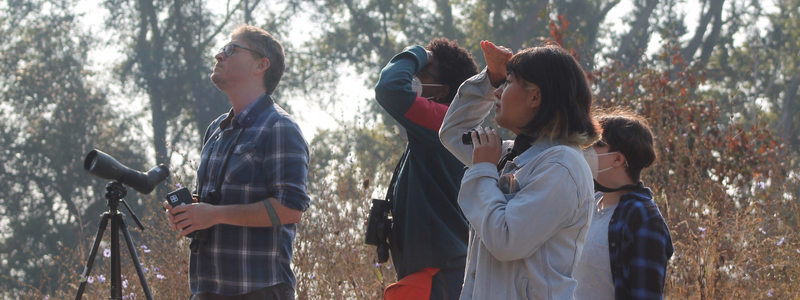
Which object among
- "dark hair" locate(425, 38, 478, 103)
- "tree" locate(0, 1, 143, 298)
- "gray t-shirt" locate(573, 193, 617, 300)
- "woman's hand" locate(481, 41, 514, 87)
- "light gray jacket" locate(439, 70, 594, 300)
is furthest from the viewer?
"tree" locate(0, 1, 143, 298)

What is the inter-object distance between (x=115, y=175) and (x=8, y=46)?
20204mm

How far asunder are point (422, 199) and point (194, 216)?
31.4 inches

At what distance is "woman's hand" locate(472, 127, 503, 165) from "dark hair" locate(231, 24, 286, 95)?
138cm

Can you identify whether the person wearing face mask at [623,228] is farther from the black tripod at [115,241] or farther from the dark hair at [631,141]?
the black tripod at [115,241]

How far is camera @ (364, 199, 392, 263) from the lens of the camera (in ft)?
7.87

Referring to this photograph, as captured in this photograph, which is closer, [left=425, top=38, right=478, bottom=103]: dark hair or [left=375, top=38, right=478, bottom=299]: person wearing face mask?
[left=375, top=38, right=478, bottom=299]: person wearing face mask

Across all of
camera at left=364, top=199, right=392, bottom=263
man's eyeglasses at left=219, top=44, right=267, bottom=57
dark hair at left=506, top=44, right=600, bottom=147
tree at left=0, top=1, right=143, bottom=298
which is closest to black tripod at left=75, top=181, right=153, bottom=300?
man's eyeglasses at left=219, top=44, right=267, bottom=57

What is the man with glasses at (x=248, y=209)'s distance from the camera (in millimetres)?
2363

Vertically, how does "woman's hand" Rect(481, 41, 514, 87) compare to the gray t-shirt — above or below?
above

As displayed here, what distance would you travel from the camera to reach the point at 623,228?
2199 mm

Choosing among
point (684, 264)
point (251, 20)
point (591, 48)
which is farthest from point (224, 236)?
point (251, 20)

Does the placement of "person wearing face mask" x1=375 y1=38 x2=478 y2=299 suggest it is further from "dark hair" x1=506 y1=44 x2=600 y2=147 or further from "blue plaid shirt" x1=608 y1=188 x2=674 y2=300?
"dark hair" x1=506 y1=44 x2=600 y2=147

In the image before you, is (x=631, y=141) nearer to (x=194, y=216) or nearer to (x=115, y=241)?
(x=194, y=216)

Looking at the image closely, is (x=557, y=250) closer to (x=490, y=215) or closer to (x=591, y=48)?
(x=490, y=215)
